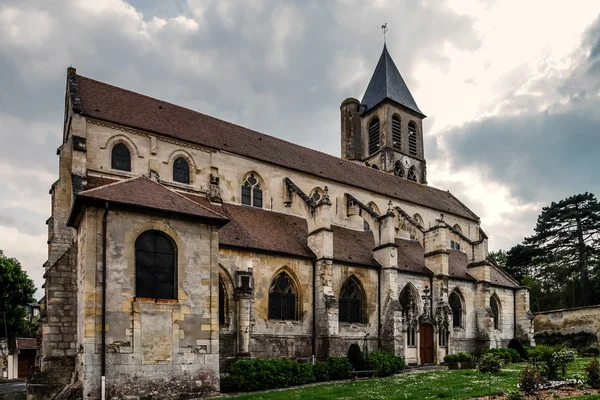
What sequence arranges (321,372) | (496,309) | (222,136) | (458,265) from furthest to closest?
(496,309)
(458,265)
(222,136)
(321,372)

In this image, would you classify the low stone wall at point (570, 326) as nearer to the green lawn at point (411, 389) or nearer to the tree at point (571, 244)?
the tree at point (571, 244)

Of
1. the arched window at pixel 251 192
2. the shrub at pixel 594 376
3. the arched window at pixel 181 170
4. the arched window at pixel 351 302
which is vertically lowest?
the shrub at pixel 594 376

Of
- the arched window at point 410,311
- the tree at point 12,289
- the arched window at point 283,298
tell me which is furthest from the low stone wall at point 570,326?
the tree at point 12,289

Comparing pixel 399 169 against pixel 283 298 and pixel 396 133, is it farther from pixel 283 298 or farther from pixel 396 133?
pixel 283 298

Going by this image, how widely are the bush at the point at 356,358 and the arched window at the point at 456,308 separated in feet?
32.5

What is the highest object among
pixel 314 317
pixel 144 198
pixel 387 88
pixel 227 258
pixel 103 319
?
pixel 387 88

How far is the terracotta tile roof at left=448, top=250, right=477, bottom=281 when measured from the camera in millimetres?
29742

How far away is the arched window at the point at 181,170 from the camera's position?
939 inches

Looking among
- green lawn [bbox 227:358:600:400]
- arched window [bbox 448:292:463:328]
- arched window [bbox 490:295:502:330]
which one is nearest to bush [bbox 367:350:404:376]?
green lawn [bbox 227:358:600:400]

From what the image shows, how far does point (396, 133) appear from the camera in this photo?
140ft

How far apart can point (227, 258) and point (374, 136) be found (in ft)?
85.2

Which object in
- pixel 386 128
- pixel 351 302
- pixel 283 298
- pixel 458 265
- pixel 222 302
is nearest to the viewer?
pixel 222 302

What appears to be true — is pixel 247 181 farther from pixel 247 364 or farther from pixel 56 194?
pixel 247 364

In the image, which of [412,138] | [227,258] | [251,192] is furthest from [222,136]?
[412,138]
